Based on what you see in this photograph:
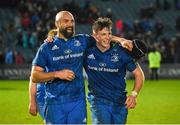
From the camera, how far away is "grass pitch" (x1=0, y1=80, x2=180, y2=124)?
46.1ft

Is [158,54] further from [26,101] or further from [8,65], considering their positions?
[26,101]

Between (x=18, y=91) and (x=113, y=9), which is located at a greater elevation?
(x=113, y=9)

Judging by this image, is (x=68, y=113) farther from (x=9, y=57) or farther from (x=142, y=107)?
(x=9, y=57)

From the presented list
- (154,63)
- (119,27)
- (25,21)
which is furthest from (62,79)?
(119,27)

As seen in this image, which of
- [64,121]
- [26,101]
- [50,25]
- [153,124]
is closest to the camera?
[64,121]

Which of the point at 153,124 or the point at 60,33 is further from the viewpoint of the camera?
the point at 153,124

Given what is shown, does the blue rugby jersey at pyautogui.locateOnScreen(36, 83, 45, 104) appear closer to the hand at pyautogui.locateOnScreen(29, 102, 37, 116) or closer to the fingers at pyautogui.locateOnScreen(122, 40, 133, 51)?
the hand at pyautogui.locateOnScreen(29, 102, 37, 116)

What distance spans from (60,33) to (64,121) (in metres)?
1.29

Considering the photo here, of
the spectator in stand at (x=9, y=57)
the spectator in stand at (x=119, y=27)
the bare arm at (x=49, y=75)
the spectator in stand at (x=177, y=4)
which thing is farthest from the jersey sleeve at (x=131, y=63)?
the spectator in stand at (x=177, y=4)

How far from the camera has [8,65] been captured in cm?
3058

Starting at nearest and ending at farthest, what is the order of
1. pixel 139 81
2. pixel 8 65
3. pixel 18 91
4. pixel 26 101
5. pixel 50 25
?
1. pixel 139 81
2. pixel 26 101
3. pixel 18 91
4. pixel 8 65
5. pixel 50 25

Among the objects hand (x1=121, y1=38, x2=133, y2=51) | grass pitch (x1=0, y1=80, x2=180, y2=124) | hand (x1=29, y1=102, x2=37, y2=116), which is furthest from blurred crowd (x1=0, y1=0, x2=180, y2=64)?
hand (x1=121, y1=38, x2=133, y2=51)

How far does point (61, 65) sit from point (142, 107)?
9691mm

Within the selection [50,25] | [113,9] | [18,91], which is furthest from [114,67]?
[113,9]
